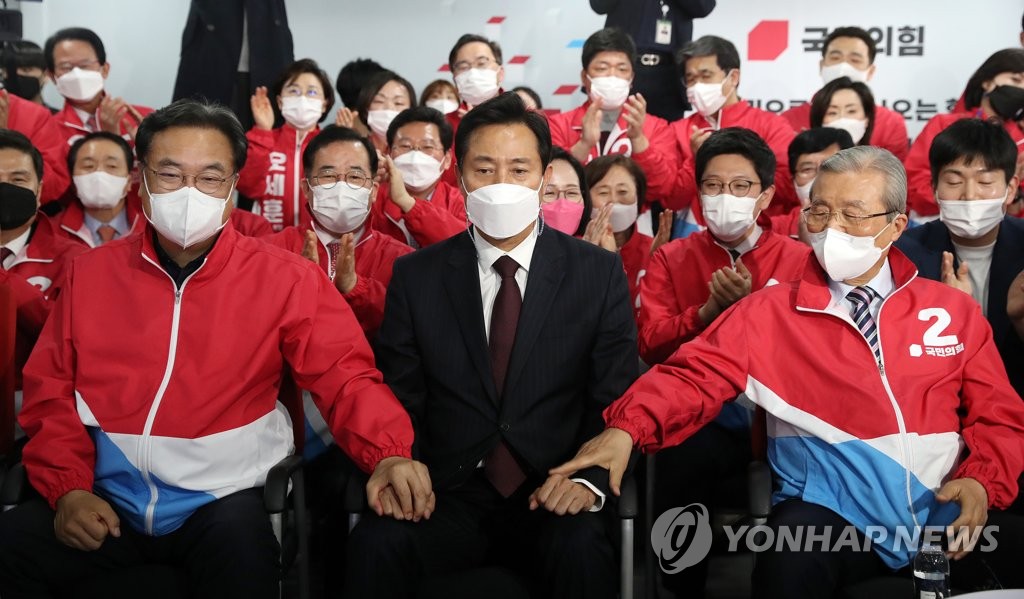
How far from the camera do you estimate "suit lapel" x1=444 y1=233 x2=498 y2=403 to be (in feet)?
8.65

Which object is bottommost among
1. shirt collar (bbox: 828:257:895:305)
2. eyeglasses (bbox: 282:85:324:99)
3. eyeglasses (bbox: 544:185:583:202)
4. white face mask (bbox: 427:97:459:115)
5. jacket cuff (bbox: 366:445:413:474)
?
jacket cuff (bbox: 366:445:413:474)

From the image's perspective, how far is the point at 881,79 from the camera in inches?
256

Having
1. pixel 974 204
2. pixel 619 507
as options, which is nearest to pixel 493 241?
pixel 619 507

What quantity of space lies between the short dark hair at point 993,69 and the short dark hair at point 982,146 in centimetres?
194

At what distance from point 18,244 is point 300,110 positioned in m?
1.91

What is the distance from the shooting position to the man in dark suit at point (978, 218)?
341 cm

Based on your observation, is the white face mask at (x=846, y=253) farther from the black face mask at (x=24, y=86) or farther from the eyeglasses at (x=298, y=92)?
the black face mask at (x=24, y=86)

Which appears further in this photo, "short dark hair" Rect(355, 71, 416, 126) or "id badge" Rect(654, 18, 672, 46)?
"id badge" Rect(654, 18, 672, 46)

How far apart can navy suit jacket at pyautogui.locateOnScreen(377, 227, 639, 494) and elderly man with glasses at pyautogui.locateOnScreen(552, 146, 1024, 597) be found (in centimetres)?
20

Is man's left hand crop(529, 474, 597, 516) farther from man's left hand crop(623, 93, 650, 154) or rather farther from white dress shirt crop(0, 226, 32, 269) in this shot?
man's left hand crop(623, 93, 650, 154)

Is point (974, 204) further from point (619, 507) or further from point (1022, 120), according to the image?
point (619, 507)

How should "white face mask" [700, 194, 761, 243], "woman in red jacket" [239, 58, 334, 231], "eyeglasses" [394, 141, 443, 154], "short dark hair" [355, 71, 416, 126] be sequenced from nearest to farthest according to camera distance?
1. "white face mask" [700, 194, 761, 243]
2. "eyeglasses" [394, 141, 443, 154]
3. "woman in red jacket" [239, 58, 334, 231]
4. "short dark hair" [355, 71, 416, 126]

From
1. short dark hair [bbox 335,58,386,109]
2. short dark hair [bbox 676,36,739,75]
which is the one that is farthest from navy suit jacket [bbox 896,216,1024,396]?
short dark hair [bbox 335,58,386,109]

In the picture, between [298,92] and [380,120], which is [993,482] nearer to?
[380,120]
